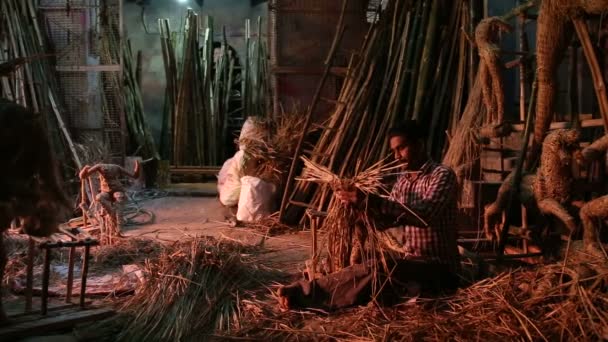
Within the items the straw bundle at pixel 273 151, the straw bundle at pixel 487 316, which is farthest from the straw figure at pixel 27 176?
the straw bundle at pixel 273 151

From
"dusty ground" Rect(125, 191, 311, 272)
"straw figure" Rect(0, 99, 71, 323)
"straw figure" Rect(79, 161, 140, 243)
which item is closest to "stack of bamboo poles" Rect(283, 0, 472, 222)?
"dusty ground" Rect(125, 191, 311, 272)

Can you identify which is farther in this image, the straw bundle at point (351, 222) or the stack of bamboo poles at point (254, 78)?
the stack of bamboo poles at point (254, 78)

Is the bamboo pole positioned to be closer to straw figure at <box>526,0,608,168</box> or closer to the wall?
straw figure at <box>526,0,608,168</box>

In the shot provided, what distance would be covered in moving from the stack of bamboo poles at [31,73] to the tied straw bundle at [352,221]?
4973 mm

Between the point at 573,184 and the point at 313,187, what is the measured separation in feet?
10.6

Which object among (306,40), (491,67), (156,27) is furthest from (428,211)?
(156,27)

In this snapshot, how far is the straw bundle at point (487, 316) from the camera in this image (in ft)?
9.25

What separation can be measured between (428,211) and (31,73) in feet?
19.6

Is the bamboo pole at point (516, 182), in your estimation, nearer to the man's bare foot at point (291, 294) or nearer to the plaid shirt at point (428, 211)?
the plaid shirt at point (428, 211)

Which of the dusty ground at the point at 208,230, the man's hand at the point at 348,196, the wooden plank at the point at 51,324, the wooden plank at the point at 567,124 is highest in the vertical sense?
the wooden plank at the point at 567,124

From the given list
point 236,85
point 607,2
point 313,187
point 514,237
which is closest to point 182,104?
point 236,85

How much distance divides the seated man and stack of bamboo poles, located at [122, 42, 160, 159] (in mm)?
7730

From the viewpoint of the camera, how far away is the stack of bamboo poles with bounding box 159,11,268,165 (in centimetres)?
1080

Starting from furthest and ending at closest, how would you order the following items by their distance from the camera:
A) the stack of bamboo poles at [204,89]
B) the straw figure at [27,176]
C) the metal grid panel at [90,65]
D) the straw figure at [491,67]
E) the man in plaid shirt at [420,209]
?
1. the stack of bamboo poles at [204,89]
2. the metal grid panel at [90,65]
3. the straw figure at [491,67]
4. the man in plaid shirt at [420,209]
5. the straw figure at [27,176]
